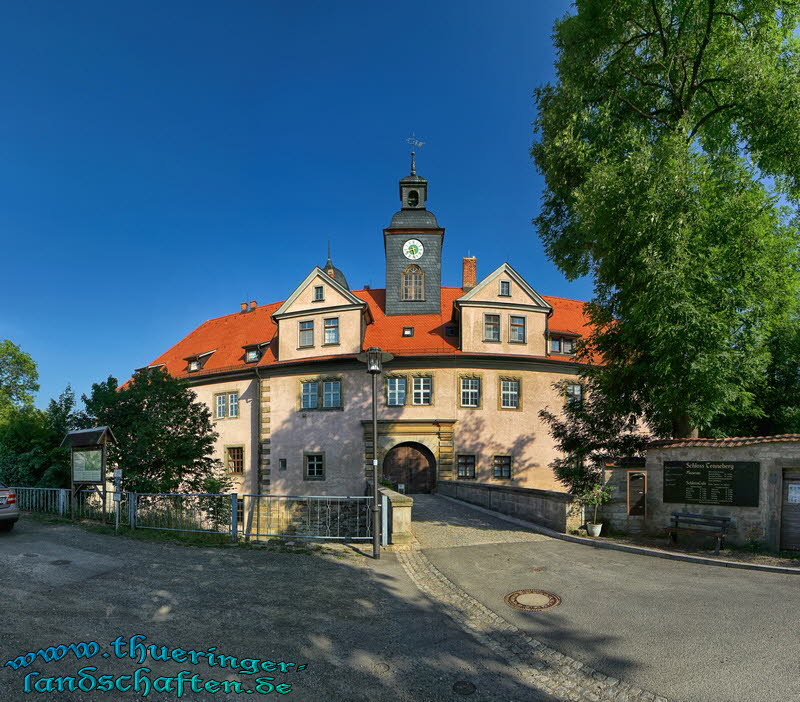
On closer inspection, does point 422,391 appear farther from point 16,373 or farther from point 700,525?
point 16,373

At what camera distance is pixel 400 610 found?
6996 millimetres

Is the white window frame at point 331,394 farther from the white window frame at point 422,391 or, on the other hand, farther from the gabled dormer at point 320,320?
the white window frame at point 422,391

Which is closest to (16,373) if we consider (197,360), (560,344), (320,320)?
(197,360)

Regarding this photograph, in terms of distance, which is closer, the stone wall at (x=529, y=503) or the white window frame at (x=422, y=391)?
the stone wall at (x=529, y=503)

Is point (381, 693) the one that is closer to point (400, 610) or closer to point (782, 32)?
point (400, 610)

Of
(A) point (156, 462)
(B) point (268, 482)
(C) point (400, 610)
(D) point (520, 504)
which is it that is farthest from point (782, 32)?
(B) point (268, 482)

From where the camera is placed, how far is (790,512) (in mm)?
9844

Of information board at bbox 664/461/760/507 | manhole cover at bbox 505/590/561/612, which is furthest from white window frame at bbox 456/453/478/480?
manhole cover at bbox 505/590/561/612

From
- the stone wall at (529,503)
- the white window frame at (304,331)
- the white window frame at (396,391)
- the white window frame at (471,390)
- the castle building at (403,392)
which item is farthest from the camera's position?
the white window frame at (304,331)

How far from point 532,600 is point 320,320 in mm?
20015

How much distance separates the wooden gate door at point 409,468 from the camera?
946 inches

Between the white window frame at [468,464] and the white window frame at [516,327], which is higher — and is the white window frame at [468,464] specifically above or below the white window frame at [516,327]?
below

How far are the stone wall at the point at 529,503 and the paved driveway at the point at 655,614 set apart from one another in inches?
43.9

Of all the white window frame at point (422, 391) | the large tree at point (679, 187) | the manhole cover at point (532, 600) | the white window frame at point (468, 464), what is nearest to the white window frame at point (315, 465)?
the white window frame at point (422, 391)
